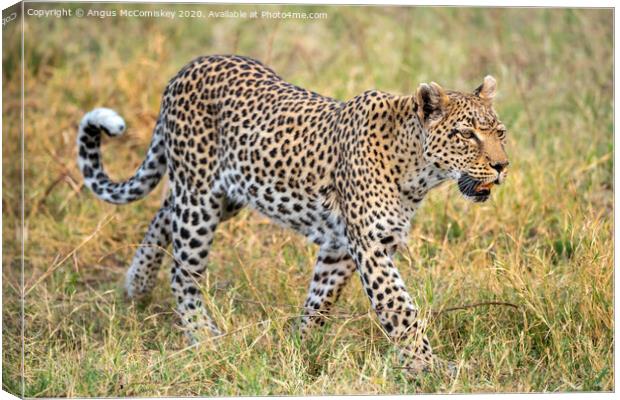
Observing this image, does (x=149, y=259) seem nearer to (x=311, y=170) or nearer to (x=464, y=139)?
(x=311, y=170)

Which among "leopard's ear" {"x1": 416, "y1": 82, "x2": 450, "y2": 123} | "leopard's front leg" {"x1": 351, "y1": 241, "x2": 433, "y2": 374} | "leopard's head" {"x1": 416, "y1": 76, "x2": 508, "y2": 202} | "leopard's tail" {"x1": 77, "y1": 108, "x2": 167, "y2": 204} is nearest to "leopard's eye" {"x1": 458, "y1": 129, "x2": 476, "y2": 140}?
"leopard's head" {"x1": 416, "y1": 76, "x2": 508, "y2": 202}

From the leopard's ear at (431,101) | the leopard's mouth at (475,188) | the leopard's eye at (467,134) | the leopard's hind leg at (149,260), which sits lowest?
the leopard's hind leg at (149,260)

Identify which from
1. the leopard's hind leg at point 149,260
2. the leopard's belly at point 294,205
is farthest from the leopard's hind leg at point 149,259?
the leopard's belly at point 294,205

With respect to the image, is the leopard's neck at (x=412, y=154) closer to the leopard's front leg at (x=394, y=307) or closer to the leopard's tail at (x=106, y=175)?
the leopard's front leg at (x=394, y=307)

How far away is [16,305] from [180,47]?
4.35 meters

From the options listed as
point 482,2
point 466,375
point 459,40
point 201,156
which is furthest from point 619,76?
point 459,40

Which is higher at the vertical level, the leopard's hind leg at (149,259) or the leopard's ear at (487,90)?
the leopard's ear at (487,90)

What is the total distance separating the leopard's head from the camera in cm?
596

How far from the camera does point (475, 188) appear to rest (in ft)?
19.7

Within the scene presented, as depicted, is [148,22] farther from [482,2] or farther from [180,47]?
[482,2]

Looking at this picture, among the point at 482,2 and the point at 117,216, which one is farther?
the point at 117,216

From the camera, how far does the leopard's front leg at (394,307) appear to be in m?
6.11

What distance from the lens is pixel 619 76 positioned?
258 inches

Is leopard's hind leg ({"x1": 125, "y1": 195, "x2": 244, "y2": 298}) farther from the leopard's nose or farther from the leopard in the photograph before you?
the leopard's nose
